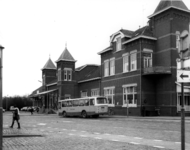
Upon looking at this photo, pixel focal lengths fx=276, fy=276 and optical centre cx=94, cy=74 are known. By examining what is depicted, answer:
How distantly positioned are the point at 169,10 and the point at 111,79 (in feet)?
43.5

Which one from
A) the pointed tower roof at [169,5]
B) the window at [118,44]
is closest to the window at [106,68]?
the window at [118,44]

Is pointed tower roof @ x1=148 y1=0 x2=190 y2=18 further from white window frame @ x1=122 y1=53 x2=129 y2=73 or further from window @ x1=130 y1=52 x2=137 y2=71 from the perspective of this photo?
white window frame @ x1=122 y1=53 x2=129 y2=73

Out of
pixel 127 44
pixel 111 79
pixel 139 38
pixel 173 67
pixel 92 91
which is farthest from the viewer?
A: pixel 92 91

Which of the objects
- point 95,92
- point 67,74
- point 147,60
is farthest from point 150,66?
point 67,74

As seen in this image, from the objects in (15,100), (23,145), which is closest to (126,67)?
(23,145)

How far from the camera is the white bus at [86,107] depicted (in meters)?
31.4

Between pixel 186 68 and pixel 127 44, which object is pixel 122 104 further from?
pixel 186 68

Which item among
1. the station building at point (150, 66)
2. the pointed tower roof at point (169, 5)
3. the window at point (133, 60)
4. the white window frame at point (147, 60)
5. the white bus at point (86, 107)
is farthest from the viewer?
the window at point (133, 60)

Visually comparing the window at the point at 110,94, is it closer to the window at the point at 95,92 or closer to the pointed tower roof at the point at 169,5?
the window at the point at 95,92

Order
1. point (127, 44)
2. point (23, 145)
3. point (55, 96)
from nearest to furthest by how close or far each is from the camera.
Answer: point (23, 145) < point (127, 44) < point (55, 96)

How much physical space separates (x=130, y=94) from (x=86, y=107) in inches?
261

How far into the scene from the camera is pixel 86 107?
32.6 meters

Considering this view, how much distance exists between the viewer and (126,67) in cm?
3728

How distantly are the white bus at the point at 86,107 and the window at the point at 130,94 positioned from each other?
190 inches
